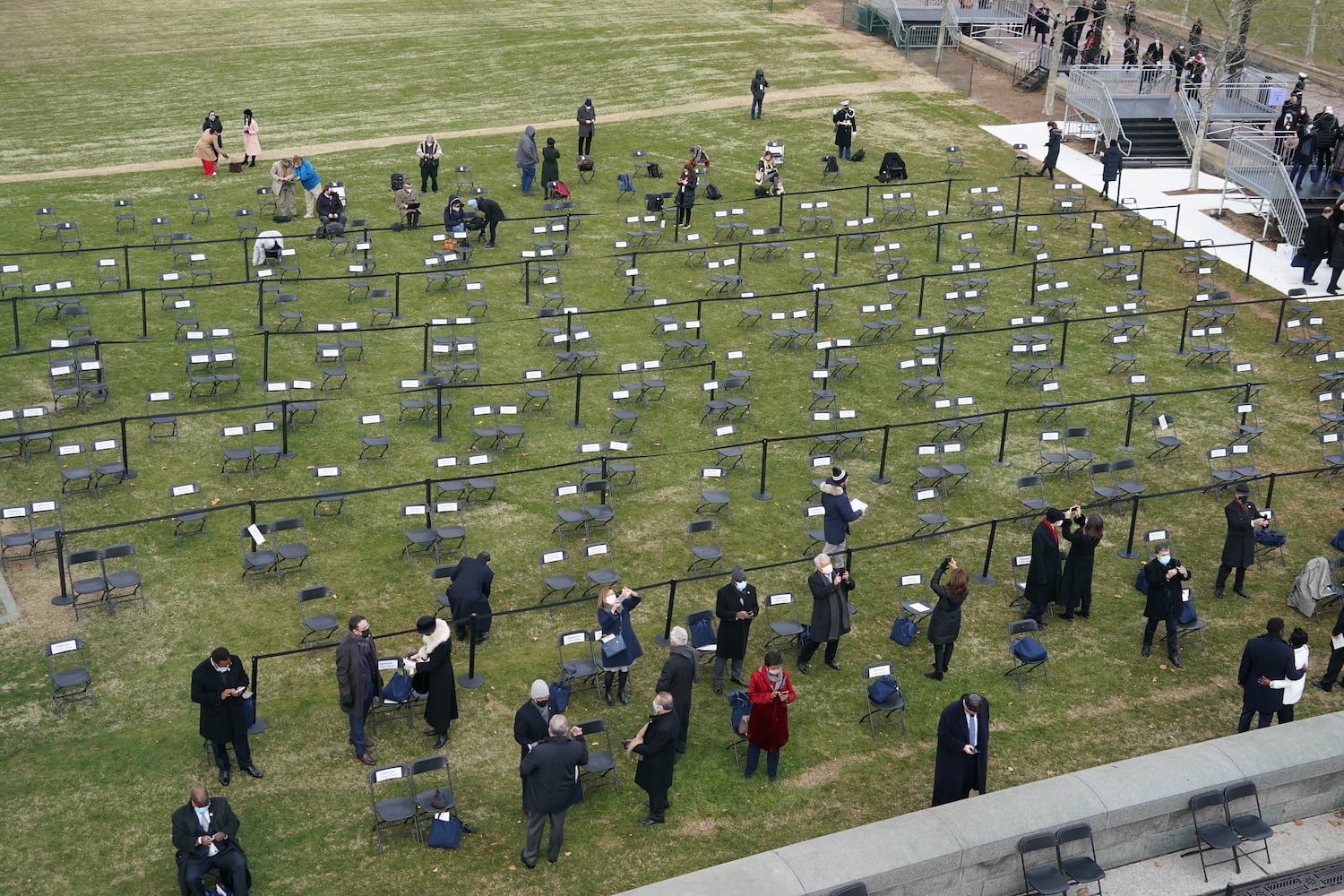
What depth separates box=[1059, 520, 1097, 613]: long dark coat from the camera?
1777 cm

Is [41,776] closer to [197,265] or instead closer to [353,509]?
[353,509]

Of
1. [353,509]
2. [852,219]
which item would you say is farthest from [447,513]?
[852,219]

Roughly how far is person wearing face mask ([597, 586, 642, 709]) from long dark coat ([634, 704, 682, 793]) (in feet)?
5.93

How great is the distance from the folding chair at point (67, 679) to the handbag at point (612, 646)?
19.6 feet

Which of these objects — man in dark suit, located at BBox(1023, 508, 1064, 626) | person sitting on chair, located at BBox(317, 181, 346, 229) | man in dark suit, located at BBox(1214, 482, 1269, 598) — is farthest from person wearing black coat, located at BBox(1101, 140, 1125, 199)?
man in dark suit, located at BBox(1023, 508, 1064, 626)

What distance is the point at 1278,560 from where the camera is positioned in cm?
2000

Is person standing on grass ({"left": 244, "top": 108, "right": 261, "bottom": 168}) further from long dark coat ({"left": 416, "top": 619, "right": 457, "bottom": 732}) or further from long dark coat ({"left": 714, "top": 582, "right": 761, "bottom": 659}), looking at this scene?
long dark coat ({"left": 714, "top": 582, "right": 761, "bottom": 659})

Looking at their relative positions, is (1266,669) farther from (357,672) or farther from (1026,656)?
(357,672)

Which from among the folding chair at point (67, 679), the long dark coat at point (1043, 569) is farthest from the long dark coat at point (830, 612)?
the folding chair at point (67, 679)

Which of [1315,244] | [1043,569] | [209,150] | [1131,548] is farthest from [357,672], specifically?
[209,150]

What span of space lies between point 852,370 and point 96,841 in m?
15.8

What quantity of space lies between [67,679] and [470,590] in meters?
4.69

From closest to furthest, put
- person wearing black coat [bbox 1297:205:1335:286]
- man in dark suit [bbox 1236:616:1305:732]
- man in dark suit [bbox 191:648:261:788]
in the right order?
man in dark suit [bbox 191:648:261:788], man in dark suit [bbox 1236:616:1305:732], person wearing black coat [bbox 1297:205:1335:286]

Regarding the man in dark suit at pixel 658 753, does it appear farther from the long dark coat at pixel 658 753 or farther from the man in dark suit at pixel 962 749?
the man in dark suit at pixel 962 749
